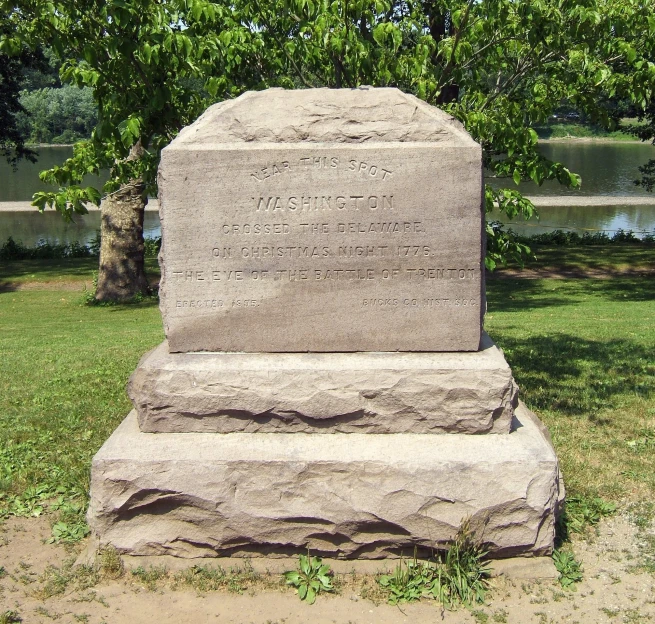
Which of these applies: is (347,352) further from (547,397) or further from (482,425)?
(547,397)

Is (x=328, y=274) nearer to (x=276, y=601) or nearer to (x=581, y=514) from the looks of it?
(x=276, y=601)

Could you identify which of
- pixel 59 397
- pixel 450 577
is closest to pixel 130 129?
pixel 59 397

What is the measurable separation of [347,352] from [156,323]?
329 inches

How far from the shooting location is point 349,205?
14.3 ft

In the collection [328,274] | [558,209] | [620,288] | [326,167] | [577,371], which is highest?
[326,167]

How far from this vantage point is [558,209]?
119 ft

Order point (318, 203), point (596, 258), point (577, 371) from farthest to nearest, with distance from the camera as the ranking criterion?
point (596, 258) → point (577, 371) → point (318, 203)

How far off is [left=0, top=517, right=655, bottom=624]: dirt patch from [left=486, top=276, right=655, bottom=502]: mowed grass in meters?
1.01

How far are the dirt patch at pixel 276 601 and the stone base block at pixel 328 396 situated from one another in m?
0.79

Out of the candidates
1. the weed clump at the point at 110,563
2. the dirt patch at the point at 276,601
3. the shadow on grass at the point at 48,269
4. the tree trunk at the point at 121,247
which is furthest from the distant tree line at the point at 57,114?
the dirt patch at the point at 276,601

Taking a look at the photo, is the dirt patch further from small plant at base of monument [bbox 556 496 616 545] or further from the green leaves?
the green leaves

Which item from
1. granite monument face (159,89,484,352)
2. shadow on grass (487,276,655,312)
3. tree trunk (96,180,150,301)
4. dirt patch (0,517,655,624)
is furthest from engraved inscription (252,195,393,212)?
tree trunk (96,180,150,301)

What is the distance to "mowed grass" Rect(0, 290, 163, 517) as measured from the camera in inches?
205

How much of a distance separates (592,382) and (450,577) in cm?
381
